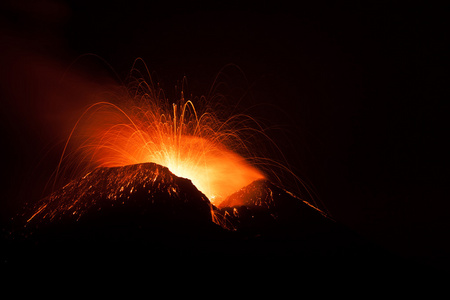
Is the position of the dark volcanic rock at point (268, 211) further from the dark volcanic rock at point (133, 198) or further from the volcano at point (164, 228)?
the dark volcanic rock at point (133, 198)

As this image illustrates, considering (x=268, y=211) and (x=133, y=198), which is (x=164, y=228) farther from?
(x=268, y=211)

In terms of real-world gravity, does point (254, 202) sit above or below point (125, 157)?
below

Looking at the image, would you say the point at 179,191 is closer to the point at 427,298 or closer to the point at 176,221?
the point at 176,221

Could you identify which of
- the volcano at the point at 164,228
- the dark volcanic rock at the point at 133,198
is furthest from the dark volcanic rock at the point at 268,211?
the dark volcanic rock at the point at 133,198

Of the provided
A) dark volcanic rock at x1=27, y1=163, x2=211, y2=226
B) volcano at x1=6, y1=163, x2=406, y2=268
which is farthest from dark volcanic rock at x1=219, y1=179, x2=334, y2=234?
dark volcanic rock at x1=27, y1=163, x2=211, y2=226

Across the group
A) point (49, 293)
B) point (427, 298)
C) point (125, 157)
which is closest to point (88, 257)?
point (49, 293)

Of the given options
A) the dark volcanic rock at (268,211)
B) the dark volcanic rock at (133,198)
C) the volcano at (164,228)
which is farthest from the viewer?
the dark volcanic rock at (268,211)

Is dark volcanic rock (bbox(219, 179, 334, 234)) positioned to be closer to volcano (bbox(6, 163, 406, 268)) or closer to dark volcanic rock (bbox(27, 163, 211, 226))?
volcano (bbox(6, 163, 406, 268))

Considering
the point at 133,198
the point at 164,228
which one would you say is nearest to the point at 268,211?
the point at 164,228

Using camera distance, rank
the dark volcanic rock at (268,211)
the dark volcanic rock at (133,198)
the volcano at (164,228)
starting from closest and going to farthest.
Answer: the volcano at (164,228) → the dark volcanic rock at (133,198) → the dark volcanic rock at (268,211)
